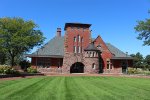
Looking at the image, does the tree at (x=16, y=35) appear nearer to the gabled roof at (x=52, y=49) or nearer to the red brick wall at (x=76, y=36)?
the gabled roof at (x=52, y=49)

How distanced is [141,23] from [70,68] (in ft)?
60.7

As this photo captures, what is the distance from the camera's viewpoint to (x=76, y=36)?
6338 centimetres

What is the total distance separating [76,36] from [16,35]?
54.3 ft

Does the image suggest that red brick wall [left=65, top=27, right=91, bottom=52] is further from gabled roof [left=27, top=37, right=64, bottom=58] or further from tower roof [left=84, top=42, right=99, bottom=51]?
gabled roof [left=27, top=37, right=64, bottom=58]

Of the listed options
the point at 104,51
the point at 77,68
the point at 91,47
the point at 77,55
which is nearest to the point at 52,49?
the point at 77,55

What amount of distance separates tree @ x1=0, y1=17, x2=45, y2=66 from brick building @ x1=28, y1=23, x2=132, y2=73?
8434 millimetres

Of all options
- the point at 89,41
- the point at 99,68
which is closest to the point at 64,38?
the point at 89,41

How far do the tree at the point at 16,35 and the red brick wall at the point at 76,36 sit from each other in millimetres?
10630

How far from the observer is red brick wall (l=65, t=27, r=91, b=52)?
63031mm

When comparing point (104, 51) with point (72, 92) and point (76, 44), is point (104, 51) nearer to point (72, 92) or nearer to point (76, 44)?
point (76, 44)

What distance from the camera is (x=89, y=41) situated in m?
63.4

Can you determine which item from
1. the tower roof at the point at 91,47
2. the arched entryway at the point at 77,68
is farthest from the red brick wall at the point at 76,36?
the arched entryway at the point at 77,68

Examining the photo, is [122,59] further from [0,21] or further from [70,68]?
[0,21]

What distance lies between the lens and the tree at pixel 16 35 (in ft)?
166
